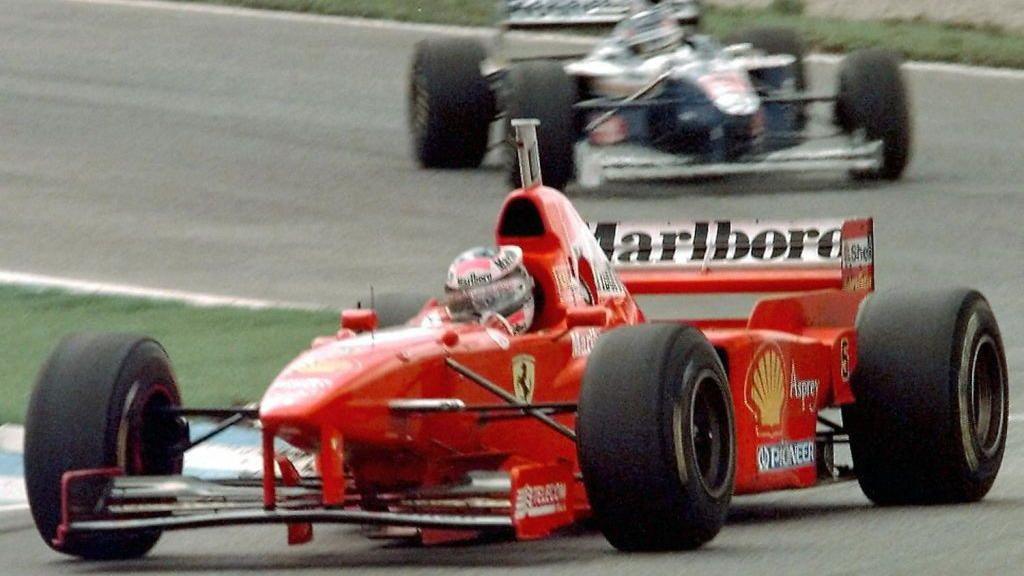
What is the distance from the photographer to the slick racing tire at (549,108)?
16.3m

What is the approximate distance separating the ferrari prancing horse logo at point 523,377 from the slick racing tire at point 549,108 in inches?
340

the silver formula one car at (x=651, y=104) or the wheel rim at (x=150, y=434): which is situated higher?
the wheel rim at (x=150, y=434)

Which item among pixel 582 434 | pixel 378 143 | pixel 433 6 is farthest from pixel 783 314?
pixel 433 6

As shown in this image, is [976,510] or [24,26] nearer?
[976,510]

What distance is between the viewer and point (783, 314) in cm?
875

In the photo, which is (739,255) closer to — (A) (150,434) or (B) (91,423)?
(A) (150,434)

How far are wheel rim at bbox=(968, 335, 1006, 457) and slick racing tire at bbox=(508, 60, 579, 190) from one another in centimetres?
780

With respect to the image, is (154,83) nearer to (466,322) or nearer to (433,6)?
(433,6)

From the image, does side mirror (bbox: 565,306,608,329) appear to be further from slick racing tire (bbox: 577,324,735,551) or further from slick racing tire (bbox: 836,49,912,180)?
slick racing tire (bbox: 836,49,912,180)

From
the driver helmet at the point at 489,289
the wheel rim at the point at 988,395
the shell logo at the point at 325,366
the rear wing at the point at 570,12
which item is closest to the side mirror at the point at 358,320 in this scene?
the driver helmet at the point at 489,289

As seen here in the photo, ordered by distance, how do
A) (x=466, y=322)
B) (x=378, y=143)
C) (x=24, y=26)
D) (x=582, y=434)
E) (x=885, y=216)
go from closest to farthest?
(x=582, y=434) → (x=466, y=322) → (x=885, y=216) → (x=378, y=143) → (x=24, y=26)

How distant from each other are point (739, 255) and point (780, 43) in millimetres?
10346

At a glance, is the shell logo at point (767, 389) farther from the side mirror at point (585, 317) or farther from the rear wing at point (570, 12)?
the rear wing at point (570, 12)

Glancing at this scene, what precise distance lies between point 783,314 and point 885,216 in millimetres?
8011
